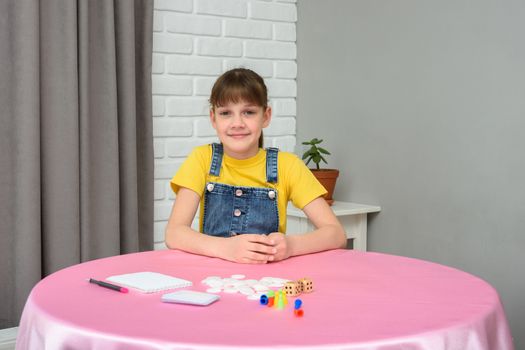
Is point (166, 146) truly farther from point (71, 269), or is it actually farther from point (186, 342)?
point (186, 342)

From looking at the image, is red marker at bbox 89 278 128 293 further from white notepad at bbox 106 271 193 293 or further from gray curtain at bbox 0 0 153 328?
gray curtain at bbox 0 0 153 328

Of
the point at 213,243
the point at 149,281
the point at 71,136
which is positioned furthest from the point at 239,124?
the point at 71,136

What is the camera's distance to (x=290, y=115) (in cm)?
324

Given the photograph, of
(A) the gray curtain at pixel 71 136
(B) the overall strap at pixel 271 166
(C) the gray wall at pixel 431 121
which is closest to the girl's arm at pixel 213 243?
(B) the overall strap at pixel 271 166

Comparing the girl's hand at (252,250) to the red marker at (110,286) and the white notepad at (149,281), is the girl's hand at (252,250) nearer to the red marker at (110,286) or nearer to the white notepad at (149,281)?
the white notepad at (149,281)

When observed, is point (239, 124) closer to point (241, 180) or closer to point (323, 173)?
point (241, 180)

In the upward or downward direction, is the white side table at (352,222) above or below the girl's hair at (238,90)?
below

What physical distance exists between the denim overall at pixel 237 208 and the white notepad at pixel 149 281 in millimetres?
551

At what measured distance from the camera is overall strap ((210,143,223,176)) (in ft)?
6.06

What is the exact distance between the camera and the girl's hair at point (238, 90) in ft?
5.75

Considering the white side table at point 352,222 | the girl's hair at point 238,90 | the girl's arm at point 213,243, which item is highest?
the girl's hair at point 238,90

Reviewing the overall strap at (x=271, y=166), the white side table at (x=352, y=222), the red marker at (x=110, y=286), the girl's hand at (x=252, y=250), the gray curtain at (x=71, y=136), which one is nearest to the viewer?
the red marker at (x=110, y=286)

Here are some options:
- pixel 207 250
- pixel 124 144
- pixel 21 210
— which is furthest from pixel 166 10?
pixel 207 250

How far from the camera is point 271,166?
1.87m
